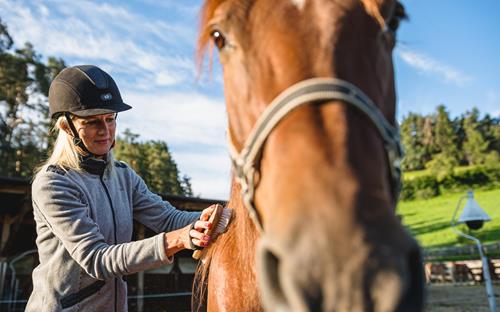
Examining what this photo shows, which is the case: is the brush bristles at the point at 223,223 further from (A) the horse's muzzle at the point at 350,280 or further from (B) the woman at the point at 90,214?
(A) the horse's muzzle at the point at 350,280

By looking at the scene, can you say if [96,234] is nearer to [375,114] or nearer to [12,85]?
[375,114]

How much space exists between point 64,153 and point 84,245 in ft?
2.38

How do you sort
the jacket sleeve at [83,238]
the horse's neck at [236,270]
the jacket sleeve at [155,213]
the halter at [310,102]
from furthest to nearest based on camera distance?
the jacket sleeve at [155,213] < the jacket sleeve at [83,238] < the horse's neck at [236,270] < the halter at [310,102]

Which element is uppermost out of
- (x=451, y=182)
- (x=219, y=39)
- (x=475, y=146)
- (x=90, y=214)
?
(x=475, y=146)

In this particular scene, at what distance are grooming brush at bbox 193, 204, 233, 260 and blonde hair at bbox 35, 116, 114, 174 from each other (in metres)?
0.97

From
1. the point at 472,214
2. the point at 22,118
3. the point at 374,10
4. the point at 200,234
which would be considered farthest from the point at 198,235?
the point at 22,118

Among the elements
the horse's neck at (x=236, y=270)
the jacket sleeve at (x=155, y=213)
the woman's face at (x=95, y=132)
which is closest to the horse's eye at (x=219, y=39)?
the horse's neck at (x=236, y=270)

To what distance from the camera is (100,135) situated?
272 centimetres

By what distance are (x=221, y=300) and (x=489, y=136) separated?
234ft

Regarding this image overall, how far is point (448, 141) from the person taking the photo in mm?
65375

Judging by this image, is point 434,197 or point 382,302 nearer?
point 382,302

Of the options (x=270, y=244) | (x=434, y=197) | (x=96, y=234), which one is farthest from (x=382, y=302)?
(x=434, y=197)

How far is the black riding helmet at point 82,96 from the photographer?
2652 millimetres

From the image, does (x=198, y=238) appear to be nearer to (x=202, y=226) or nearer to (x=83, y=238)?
(x=202, y=226)
